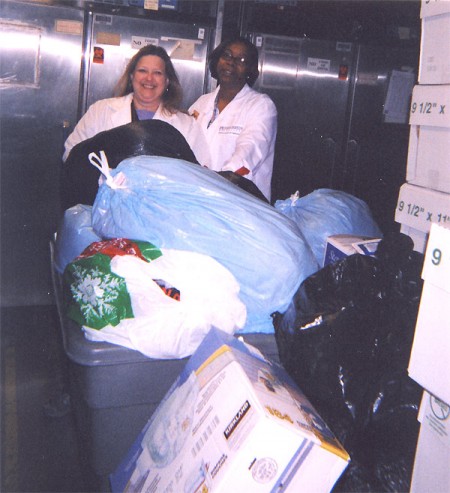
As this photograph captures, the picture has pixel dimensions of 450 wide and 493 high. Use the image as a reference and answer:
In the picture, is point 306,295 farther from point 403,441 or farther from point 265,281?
point 403,441

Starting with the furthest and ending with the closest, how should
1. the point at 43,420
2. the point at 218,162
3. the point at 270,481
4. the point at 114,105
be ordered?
the point at 218,162 → the point at 114,105 → the point at 43,420 → the point at 270,481

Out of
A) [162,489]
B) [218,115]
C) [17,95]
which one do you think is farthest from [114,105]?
[162,489]

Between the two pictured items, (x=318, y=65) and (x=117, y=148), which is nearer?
(x=117, y=148)

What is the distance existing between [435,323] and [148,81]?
2.04 meters

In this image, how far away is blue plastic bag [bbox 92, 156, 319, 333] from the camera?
4.68 feet

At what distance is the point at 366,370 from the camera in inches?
50.6

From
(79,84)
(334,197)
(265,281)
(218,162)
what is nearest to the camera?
(265,281)

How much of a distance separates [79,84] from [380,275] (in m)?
2.49

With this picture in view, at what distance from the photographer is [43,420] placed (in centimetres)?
228

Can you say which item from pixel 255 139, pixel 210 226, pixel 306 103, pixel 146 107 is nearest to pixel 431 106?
pixel 210 226

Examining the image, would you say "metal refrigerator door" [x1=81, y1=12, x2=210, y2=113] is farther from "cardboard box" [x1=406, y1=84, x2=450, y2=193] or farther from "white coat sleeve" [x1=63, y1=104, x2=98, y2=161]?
"cardboard box" [x1=406, y1=84, x2=450, y2=193]

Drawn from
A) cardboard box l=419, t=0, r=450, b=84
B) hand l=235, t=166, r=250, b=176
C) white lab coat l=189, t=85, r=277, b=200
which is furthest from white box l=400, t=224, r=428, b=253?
white lab coat l=189, t=85, r=277, b=200

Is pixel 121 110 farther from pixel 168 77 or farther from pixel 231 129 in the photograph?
pixel 231 129

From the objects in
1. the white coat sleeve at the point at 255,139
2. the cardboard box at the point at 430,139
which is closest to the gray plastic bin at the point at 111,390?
the cardboard box at the point at 430,139
